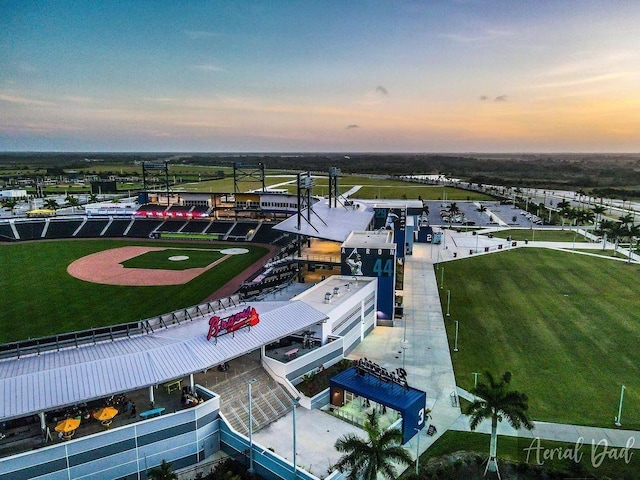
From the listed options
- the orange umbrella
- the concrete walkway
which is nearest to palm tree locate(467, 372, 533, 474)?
the concrete walkway

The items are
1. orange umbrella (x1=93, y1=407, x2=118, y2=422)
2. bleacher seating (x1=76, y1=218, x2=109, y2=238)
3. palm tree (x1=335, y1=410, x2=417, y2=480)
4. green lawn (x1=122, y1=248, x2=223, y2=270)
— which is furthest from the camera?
bleacher seating (x1=76, y1=218, x2=109, y2=238)

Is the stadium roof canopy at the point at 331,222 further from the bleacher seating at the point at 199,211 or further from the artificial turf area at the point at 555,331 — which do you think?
the bleacher seating at the point at 199,211

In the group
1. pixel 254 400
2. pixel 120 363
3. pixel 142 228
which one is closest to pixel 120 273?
pixel 142 228

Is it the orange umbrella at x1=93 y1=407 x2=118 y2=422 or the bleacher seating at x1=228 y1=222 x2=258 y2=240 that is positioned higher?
the orange umbrella at x1=93 y1=407 x2=118 y2=422

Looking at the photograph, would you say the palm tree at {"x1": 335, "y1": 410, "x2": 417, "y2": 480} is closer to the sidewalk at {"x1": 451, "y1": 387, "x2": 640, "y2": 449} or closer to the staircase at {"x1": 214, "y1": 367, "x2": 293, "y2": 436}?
the staircase at {"x1": 214, "y1": 367, "x2": 293, "y2": 436}

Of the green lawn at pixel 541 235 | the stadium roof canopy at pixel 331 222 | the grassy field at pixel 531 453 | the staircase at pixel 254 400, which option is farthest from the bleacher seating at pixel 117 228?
the grassy field at pixel 531 453

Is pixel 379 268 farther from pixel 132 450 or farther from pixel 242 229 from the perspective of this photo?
pixel 242 229

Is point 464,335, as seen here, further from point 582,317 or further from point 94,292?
point 94,292
